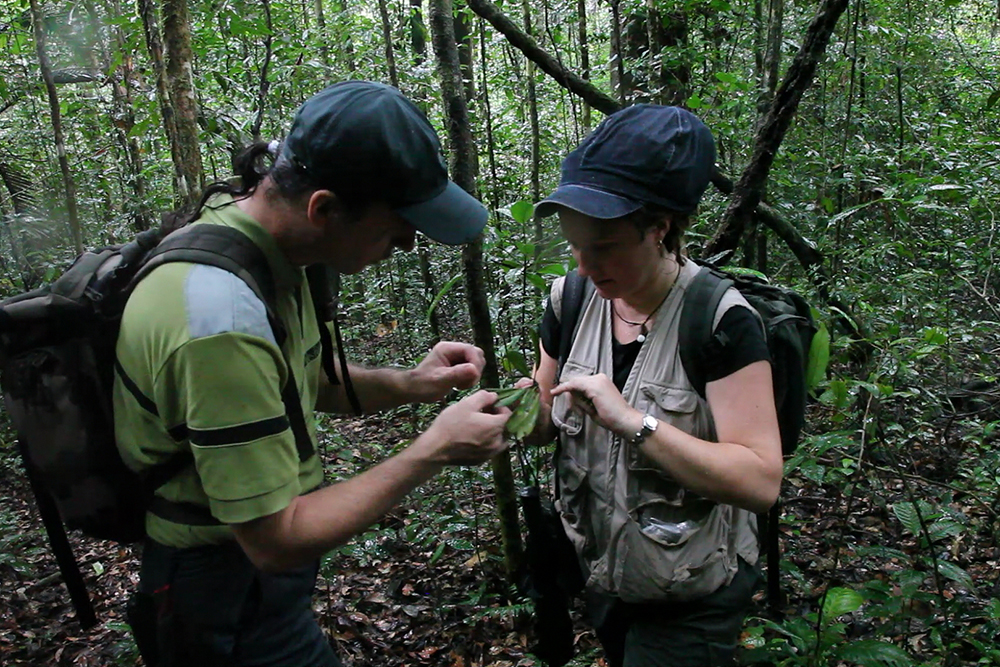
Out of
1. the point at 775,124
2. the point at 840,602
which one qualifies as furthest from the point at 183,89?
the point at 840,602

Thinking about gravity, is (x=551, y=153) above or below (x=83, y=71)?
below

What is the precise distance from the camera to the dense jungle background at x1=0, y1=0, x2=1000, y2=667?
3.19m

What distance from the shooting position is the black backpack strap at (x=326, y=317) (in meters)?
2.27

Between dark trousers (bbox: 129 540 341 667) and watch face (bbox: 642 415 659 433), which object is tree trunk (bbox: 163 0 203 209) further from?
watch face (bbox: 642 415 659 433)

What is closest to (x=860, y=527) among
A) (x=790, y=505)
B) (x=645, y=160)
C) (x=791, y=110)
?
(x=790, y=505)

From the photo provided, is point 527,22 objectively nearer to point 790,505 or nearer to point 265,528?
point 790,505

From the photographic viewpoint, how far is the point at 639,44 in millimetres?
6965

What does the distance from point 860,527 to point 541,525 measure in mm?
2700

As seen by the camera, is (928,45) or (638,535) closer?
(638,535)

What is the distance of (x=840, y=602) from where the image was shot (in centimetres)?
240

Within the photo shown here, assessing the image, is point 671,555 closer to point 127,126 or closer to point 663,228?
point 663,228

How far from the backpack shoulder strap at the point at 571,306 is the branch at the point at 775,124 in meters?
1.08

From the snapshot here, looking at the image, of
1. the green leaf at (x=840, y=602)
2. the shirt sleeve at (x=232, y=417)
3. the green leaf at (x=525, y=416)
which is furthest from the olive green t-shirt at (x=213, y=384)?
the green leaf at (x=840, y=602)

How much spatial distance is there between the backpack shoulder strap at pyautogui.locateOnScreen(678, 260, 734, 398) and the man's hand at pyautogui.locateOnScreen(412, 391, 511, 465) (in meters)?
0.56
